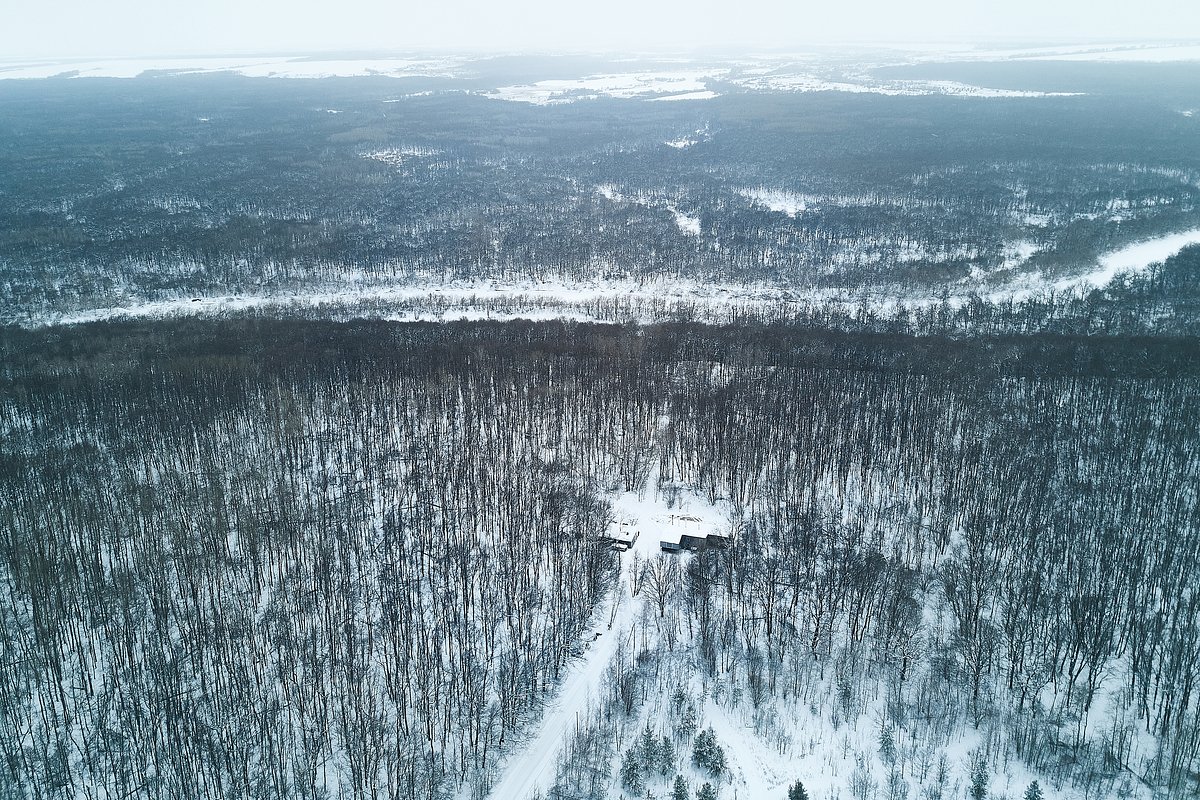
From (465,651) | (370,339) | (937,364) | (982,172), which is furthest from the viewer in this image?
(982,172)

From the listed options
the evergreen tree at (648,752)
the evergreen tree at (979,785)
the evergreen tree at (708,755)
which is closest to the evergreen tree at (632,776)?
the evergreen tree at (648,752)

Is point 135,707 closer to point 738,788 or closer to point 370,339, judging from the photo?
point 738,788

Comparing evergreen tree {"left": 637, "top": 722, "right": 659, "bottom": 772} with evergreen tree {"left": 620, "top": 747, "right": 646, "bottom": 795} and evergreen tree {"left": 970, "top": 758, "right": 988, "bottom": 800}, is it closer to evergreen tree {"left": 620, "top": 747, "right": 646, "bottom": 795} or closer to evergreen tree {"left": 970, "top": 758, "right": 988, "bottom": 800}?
evergreen tree {"left": 620, "top": 747, "right": 646, "bottom": 795}

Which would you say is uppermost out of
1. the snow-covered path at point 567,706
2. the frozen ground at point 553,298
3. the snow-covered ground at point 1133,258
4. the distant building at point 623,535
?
the snow-covered ground at point 1133,258

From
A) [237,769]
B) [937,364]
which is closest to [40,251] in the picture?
[237,769]

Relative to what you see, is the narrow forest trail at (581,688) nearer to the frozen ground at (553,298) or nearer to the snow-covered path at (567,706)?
the snow-covered path at (567,706)

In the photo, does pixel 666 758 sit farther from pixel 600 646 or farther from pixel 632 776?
pixel 600 646
